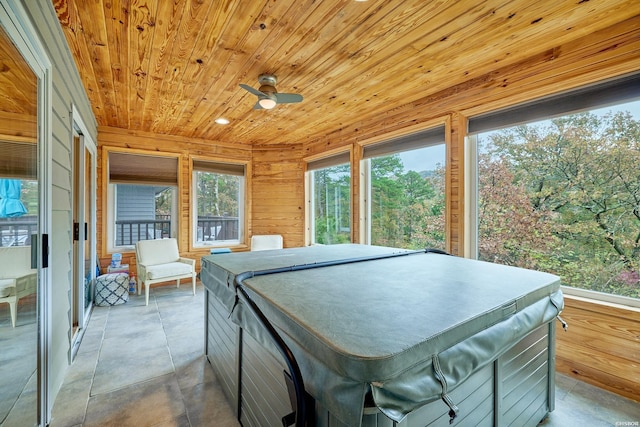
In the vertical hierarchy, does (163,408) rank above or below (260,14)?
below

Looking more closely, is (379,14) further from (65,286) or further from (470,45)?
(65,286)

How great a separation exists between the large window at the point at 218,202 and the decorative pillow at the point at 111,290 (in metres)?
1.39

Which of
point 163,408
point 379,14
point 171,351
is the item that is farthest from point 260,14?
point 171,351

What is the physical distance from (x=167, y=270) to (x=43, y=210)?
2.43 metres

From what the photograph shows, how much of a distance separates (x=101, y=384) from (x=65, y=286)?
0.77m

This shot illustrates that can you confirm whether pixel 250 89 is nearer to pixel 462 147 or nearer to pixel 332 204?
pixel 462 147

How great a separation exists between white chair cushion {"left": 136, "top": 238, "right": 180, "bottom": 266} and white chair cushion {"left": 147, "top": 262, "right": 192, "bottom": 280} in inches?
5.4

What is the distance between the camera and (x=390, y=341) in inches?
32.8

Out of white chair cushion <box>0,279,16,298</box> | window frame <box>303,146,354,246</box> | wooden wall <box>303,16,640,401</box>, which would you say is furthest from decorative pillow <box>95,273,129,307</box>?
wooden wall <box>303,16,640,401</box>

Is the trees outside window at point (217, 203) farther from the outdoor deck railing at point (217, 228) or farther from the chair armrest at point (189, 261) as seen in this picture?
the chair armrest at point (189, 261)

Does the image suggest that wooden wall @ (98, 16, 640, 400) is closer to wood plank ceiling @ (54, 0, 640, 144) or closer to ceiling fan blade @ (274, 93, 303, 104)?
wood plank ceiling @ (54, 0, 640, 144)

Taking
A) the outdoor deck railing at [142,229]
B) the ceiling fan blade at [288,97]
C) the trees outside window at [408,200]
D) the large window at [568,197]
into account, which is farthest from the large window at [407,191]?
the outdoor deck railing at [142,229]

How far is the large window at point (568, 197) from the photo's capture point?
1986 mm

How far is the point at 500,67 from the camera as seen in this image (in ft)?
8.14
